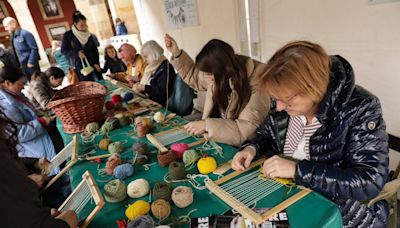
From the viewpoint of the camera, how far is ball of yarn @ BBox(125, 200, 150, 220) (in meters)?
0.83

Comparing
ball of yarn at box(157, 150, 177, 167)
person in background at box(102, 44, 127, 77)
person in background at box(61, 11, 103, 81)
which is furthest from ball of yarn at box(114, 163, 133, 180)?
person in background at box(102, 44, 127, 77)

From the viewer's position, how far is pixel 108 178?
1107 millimetres

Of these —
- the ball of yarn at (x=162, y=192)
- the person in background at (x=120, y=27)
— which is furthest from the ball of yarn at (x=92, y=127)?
the person in background at (x=120, y=27)

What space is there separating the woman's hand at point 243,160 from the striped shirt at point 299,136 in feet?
0.54

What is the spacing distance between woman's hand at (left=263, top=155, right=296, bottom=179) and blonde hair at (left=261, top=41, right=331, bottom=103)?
0.77 feet

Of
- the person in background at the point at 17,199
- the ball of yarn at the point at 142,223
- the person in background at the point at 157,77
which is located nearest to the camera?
the person in background at the point at 17,199

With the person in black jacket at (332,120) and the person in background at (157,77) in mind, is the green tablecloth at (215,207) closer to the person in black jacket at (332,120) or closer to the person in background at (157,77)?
the person in black jacket at (332,120)

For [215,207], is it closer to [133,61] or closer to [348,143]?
[348,143]

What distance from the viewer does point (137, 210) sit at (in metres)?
0.83

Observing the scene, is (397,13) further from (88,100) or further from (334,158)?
(88,100)

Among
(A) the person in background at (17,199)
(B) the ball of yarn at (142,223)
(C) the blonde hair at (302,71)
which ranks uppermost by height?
(C) the blonde hair at (302,71)

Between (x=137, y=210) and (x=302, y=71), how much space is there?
689 mm

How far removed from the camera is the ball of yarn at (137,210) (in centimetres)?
→ 83

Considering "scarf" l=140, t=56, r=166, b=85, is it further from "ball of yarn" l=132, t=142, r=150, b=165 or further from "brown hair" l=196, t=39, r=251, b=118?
"ball of yarn" l=132, t=142, r=150, b=165
